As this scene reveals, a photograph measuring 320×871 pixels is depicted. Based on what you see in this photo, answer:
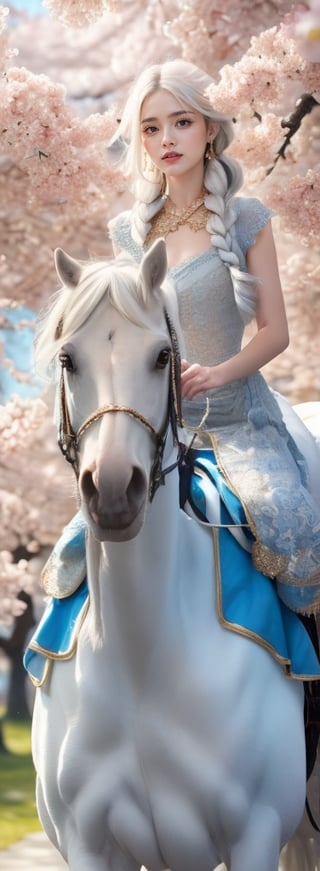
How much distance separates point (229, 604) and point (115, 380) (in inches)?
35.4

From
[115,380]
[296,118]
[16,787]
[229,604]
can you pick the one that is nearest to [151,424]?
[115,380]

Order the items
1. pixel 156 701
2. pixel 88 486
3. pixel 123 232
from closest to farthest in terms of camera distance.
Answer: pixel 88 486 → pixel 156 701 → pixel 123 232

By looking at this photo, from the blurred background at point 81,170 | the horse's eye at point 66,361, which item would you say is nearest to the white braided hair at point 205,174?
the blurred background at point 81,170

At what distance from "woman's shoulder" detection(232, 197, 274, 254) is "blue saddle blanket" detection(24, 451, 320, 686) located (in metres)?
0.81

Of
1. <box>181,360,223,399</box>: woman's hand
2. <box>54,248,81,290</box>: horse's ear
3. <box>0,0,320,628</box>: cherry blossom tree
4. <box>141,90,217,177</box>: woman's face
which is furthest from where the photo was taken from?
<box>0,0,320,628</box>: cherry blossom tree

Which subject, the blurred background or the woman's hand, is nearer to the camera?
the woman's hand

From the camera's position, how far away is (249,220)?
4.21m

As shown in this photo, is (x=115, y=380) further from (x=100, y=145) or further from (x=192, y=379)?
(x=100, y=145)

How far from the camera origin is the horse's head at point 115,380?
118 inches

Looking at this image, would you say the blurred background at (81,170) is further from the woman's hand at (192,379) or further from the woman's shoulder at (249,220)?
the woman's shoulder at (249,220)

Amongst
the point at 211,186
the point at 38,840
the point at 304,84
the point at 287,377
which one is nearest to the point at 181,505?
the point at 211,186

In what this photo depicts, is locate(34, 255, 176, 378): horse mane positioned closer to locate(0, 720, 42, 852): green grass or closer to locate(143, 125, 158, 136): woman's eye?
locate(143, 125, 158, 136): woman's eye

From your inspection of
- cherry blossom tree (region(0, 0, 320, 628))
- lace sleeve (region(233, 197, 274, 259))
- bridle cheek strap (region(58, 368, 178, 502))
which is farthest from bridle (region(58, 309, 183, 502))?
lace sleeve (region(233, 197, 274, 259))

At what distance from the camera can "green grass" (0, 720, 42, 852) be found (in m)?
10.8
